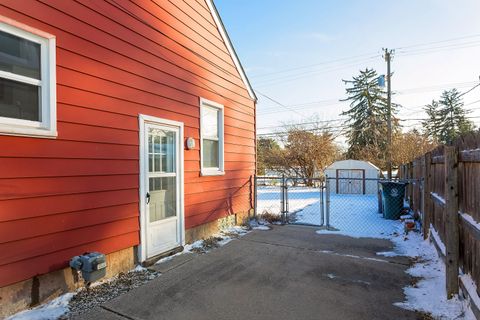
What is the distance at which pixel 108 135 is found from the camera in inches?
165

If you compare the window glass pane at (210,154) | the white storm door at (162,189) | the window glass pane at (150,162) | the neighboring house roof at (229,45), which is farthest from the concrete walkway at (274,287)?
the neighboring house roof at (229,45)

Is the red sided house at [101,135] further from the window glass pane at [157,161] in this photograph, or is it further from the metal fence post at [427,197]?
the metal fence post at [427,197]

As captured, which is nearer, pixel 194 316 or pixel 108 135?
pixel 194 316

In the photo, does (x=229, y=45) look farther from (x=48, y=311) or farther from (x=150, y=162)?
(x=48, y=311)

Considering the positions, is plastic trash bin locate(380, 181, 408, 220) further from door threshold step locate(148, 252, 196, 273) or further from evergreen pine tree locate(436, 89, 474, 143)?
evergreen pine tree locate(436, 89, 474, 143)

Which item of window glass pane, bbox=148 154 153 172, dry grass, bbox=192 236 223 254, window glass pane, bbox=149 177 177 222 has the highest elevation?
window glass pane, bbox=148 154 153 172

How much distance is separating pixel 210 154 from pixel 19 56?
4.12 m

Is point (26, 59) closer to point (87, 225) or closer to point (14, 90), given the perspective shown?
point (14, 90)

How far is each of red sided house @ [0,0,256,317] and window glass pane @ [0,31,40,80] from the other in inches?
0.4

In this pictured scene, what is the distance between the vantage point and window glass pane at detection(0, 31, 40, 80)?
3.15 m

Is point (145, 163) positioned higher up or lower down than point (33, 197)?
higher up

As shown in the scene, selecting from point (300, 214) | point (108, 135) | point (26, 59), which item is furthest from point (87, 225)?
point (300, 214)

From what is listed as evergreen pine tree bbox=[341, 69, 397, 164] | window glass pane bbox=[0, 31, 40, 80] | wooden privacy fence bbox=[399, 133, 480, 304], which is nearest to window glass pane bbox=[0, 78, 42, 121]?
window glass pane bbox=[0, 31, 40, 80]

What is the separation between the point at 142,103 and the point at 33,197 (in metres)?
2.11
